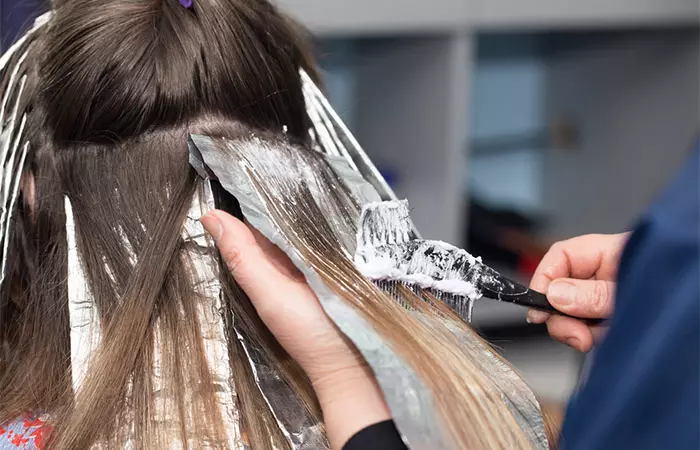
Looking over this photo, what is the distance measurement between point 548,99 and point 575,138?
109mm

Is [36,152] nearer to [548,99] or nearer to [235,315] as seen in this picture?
[235,315]

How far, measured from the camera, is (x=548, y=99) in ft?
5.86

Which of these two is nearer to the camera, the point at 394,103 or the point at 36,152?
the point at 36,152

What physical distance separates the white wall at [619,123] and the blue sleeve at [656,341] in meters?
1.40

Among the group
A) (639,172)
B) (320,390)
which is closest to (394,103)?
(639,172)

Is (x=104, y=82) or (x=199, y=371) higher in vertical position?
(x=104, y=82)

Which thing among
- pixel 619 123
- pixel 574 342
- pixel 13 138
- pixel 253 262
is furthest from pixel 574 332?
pixel 619 123

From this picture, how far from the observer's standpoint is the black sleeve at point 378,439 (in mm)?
415

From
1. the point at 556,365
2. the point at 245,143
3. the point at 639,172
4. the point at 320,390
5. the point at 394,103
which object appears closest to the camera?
the point at 320,390

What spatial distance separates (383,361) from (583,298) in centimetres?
20

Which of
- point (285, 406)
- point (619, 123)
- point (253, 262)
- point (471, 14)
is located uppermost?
point (471, 14)

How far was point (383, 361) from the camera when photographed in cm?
43

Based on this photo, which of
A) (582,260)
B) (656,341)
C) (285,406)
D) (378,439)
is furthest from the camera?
(582,260)

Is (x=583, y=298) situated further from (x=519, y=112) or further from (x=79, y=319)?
(x=519, y=112)
